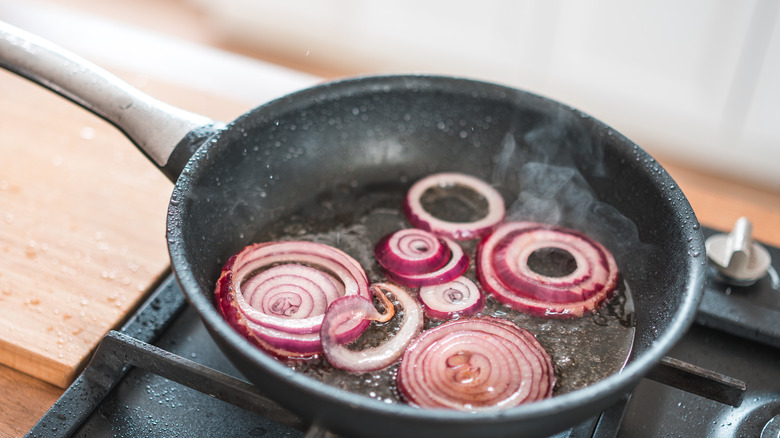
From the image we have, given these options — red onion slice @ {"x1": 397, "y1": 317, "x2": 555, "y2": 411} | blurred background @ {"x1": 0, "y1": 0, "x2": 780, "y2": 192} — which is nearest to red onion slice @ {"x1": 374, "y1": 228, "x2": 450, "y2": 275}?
red onion slice @ {"x1": 397, "y1": 317, "x2": 555, "y2": 411}

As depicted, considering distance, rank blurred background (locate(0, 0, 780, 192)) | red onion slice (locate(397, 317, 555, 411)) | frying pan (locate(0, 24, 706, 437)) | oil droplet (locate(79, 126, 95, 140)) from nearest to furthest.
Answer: frying pan (locate(0, 24, 706, 437)) → red onion slice (locate(397, 317, 555, 411)) → oil droplet (locate(79, 126, 95, 140)) → blurred background (locate(0, 0, 780, 192))

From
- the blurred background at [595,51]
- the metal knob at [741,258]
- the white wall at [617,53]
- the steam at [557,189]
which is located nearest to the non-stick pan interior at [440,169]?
the steam at [557,189]

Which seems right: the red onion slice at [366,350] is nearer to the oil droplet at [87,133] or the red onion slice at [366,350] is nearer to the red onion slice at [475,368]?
the red onion slice at [475,368]

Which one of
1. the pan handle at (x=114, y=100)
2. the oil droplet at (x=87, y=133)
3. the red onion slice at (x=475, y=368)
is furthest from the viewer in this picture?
the oil droplet at (x=87, y=133)

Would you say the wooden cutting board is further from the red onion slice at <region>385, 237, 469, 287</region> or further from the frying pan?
the red onion slice at <region>385, 237, 469, 287</region>

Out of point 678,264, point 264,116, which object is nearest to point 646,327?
point 678,264

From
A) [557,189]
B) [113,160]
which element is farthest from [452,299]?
[113,160]
